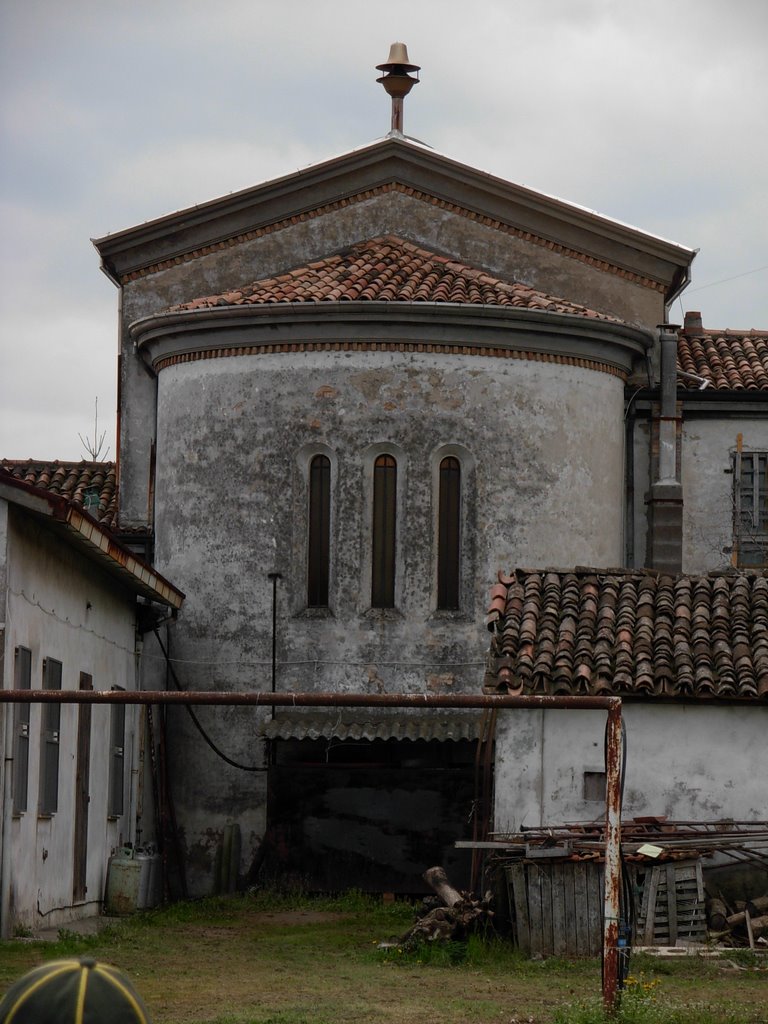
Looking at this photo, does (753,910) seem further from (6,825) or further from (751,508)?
(751,508)

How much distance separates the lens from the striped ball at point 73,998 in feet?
18.0

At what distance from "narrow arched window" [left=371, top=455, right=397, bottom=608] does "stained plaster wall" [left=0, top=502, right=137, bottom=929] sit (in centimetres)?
345

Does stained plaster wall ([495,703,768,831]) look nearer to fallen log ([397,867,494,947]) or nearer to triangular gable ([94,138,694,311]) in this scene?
fallen log ([397,867,494,947])

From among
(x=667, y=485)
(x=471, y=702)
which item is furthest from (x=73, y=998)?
(x=667, y=485)

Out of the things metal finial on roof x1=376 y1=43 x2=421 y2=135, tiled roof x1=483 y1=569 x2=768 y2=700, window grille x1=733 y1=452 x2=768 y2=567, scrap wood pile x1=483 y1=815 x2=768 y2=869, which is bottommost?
scrap wood pile x1=483 y1=815 x2=768 y2=869

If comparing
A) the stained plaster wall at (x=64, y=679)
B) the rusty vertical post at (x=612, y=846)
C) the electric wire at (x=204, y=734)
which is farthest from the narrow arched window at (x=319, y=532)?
the rusty vertical post at (x=612, y=846)

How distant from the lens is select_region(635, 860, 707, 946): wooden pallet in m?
16.8

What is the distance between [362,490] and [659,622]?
6.29m

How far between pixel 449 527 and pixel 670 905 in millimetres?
9133

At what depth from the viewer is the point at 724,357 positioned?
2817 cm

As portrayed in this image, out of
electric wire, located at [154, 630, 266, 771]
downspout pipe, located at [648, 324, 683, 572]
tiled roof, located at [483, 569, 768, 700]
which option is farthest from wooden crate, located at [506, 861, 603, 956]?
downspout pipe, located at [648, 324, 683, 572]

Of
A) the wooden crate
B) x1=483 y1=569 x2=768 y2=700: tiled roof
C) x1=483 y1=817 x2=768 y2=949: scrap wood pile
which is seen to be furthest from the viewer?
x1=483 y1=569 x2=768 y2=700: tiled roof

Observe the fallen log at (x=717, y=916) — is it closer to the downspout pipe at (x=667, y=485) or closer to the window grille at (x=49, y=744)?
the window grille at (x=49, y=744)

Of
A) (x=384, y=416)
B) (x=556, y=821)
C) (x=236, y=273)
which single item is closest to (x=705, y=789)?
(x=556, y=821)
